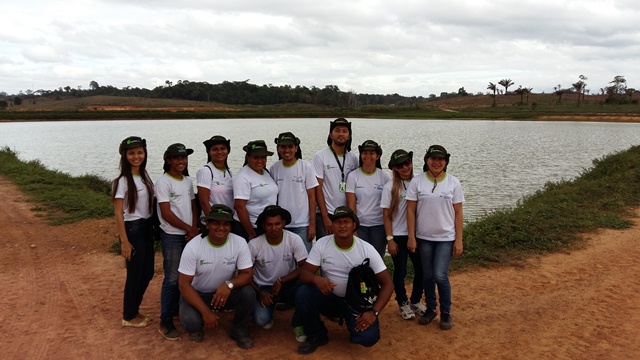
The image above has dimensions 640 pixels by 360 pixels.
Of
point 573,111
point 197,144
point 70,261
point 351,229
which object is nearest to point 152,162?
point 197,144

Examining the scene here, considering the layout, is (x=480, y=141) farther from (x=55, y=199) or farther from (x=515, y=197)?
(x=55, y=199)

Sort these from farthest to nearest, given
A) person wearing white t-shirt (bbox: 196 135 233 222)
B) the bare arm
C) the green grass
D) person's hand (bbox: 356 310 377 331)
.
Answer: the green grass < person wearing white t-shirt (bbox: 196 135 233 222) < the bare arm < person's hand (bbox: 356 310 377 331)

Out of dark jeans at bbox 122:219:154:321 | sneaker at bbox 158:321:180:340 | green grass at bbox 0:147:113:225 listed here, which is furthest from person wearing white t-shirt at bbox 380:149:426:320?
green grass at bbox 0:147:113:225

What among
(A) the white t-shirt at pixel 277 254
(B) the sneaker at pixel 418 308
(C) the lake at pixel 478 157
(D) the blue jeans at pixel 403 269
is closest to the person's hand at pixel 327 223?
(A) the white t-shirt at pixel 277 254

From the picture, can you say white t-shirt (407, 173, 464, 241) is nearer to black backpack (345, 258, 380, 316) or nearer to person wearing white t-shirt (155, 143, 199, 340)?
black backpack (345, 258, 380, 316)

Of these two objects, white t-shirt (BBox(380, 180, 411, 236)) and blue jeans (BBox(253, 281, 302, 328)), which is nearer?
blue jeans (BBox(253, 281, 302, 328))

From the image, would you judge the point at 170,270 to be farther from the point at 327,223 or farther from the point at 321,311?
the point at 327,223

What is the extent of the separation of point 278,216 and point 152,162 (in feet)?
61.7

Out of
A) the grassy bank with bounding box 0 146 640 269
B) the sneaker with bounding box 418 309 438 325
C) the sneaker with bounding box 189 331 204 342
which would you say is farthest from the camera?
the grassy bank with bounding box 0 146 640 269

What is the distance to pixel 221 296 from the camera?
4.31 metres

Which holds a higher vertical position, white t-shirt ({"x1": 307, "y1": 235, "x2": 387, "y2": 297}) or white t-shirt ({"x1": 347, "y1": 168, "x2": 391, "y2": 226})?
white t-shirt ({"x1": 347, "y1": 168, "x2": 391, "y2": 226})

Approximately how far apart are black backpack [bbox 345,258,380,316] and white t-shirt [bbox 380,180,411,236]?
761mm

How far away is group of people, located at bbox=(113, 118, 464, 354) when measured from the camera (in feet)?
14.2

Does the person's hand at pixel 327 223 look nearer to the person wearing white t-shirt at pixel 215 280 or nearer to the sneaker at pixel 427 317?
the person wearing white t-shirt at pixel 215 280
